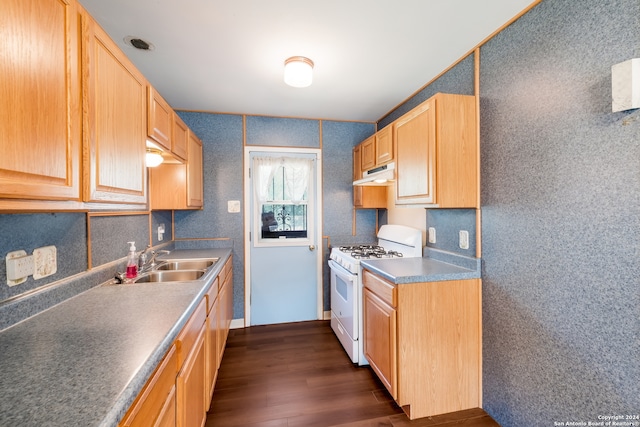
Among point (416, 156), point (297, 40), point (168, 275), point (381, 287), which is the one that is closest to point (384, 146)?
point (416, 156)

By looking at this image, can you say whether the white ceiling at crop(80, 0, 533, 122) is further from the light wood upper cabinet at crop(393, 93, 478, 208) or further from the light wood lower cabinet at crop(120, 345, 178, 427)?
the light wood lower cabinet at crop(120, 345, 178, 427)

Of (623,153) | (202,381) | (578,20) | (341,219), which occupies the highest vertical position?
(578,20)

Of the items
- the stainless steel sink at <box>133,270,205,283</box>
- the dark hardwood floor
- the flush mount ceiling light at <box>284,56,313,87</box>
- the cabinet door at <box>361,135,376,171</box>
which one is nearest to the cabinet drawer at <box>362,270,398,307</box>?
the dark hardwood floor

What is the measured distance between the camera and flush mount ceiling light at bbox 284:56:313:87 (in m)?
1.83

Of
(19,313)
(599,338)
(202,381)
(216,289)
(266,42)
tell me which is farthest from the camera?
(216,289)

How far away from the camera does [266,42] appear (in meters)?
1.69

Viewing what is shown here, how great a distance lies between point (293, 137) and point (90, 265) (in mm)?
2254

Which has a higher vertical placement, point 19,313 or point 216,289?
point 19,313

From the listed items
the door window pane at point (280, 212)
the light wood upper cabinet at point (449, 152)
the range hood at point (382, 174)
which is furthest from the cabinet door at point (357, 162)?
the light wood upper cabinet at point (449, 152)

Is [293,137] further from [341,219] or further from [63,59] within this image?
[63,59]

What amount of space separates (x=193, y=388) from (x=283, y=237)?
6.36ft

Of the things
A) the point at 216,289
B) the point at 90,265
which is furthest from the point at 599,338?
the point at 90,265

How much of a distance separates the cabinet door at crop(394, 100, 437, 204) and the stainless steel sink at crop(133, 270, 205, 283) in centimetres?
171

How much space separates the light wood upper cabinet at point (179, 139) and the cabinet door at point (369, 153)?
5.89ft
